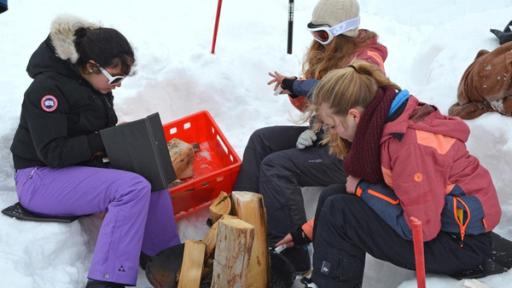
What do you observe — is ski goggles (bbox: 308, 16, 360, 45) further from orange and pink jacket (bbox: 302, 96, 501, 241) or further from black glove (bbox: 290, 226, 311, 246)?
black glove (bbox: 290, 226, 311, 246)

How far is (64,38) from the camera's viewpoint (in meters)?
2.74

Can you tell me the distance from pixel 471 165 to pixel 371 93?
529mm

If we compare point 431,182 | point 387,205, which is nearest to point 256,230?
point 387,205

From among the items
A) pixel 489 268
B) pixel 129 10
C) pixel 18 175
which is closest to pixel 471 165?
pixel 489 268

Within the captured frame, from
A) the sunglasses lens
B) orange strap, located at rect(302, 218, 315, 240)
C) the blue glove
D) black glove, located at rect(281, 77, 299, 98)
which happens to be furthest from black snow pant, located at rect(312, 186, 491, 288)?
the sunglasses lens

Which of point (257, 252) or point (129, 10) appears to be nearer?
point (257, 252)

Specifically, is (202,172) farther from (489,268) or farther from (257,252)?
(489,268)

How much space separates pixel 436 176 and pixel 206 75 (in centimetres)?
261

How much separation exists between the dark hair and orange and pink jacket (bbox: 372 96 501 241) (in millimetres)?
1403

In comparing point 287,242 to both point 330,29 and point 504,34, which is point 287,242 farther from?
point 504,34

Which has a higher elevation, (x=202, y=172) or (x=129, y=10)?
(x=129, y=10)

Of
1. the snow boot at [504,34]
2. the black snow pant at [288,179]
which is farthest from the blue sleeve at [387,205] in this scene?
the snow boot at [504,34]

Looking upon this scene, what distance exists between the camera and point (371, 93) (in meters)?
2.33

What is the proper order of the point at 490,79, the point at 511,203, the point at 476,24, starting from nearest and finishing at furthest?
the point at 511,203, the point at 490,79, the point at 476,24
